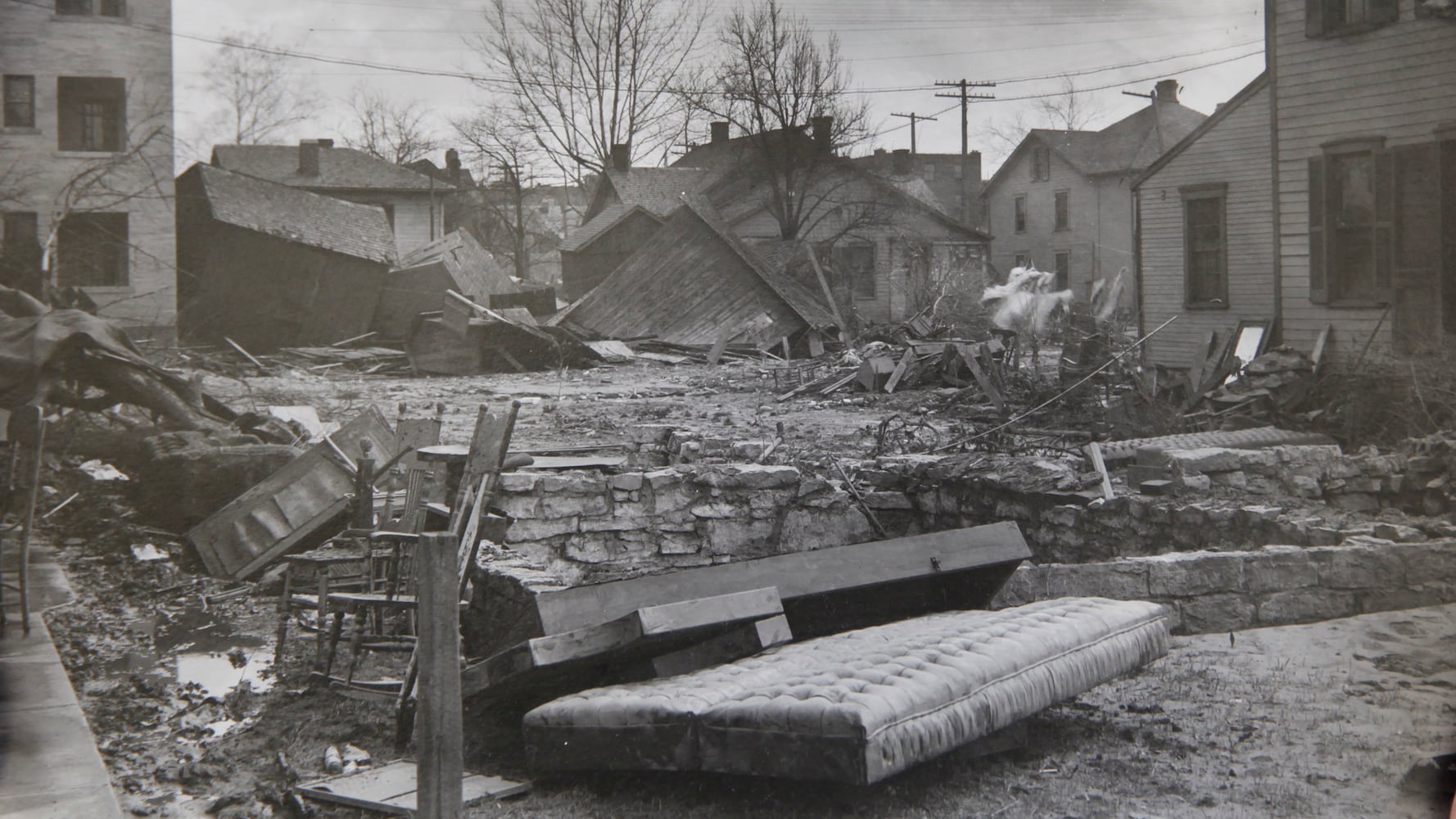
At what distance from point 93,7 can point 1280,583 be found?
22.0m

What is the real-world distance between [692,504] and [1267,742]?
3934 mm

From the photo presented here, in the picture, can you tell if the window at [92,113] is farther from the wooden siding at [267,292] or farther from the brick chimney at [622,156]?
the brick chimney at [622,156]

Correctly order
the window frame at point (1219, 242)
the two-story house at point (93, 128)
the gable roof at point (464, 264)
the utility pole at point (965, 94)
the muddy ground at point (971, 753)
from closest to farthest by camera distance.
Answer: the muddy ground at point (971, 753) < the window frame at point (1219, 242) < the two-story house at point (93, 128) < the utility pole at point (965, 94) < the gable roof at point (464, 264)

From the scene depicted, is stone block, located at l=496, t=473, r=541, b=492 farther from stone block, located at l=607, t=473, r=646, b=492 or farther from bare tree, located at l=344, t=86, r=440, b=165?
bare tree, located at l=344, t=86, r=440, b=165

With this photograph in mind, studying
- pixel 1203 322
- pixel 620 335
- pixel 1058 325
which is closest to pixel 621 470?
pixel 1203 322

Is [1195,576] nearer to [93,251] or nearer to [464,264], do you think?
[93,251]

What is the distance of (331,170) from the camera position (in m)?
38.1

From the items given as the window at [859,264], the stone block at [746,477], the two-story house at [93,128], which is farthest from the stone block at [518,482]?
the window at [859,264]

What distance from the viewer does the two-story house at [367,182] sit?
123 ft

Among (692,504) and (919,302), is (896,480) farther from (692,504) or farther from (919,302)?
(919,302)

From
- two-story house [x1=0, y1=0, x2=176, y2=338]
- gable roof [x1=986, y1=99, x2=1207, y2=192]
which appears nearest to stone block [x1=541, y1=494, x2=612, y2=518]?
two-story house [x1=0, y1=0, x2=176, y2=338]

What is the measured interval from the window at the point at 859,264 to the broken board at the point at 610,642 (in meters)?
28.5

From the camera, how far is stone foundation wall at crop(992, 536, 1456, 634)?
17.8 feet

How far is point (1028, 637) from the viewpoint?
380cm
